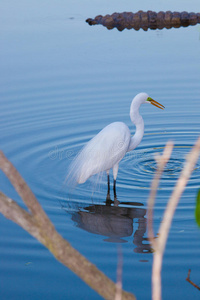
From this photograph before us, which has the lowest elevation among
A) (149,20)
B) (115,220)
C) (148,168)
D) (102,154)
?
(115,220)

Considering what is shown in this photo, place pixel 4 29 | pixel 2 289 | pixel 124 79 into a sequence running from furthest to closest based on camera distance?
pixel 4 29, pixel 124 79, pixel 2 289

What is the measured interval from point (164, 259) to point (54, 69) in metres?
8.85

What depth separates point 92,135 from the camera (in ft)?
28.7

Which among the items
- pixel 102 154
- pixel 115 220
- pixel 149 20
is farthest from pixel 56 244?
pixel 149 20

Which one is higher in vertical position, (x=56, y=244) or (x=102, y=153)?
(x=56, y=244)

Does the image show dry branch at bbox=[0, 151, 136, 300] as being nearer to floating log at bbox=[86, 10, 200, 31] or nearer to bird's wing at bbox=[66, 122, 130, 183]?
bird's wing at bbox=[66, 122, 130, 183]

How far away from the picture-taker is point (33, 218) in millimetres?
1575

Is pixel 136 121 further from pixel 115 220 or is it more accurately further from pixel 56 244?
pixel 56 244

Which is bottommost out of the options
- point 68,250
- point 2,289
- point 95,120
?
point 2,289

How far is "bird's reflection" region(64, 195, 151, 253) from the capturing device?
5.54m

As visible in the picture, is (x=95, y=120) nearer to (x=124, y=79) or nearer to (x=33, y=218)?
(x=124, y=79)

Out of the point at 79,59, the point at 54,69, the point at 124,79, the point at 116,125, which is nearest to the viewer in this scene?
the point at 116,125

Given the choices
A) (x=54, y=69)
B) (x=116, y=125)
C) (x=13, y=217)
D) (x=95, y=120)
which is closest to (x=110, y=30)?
(x=54, y=69)

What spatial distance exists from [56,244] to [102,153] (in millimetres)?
5198
